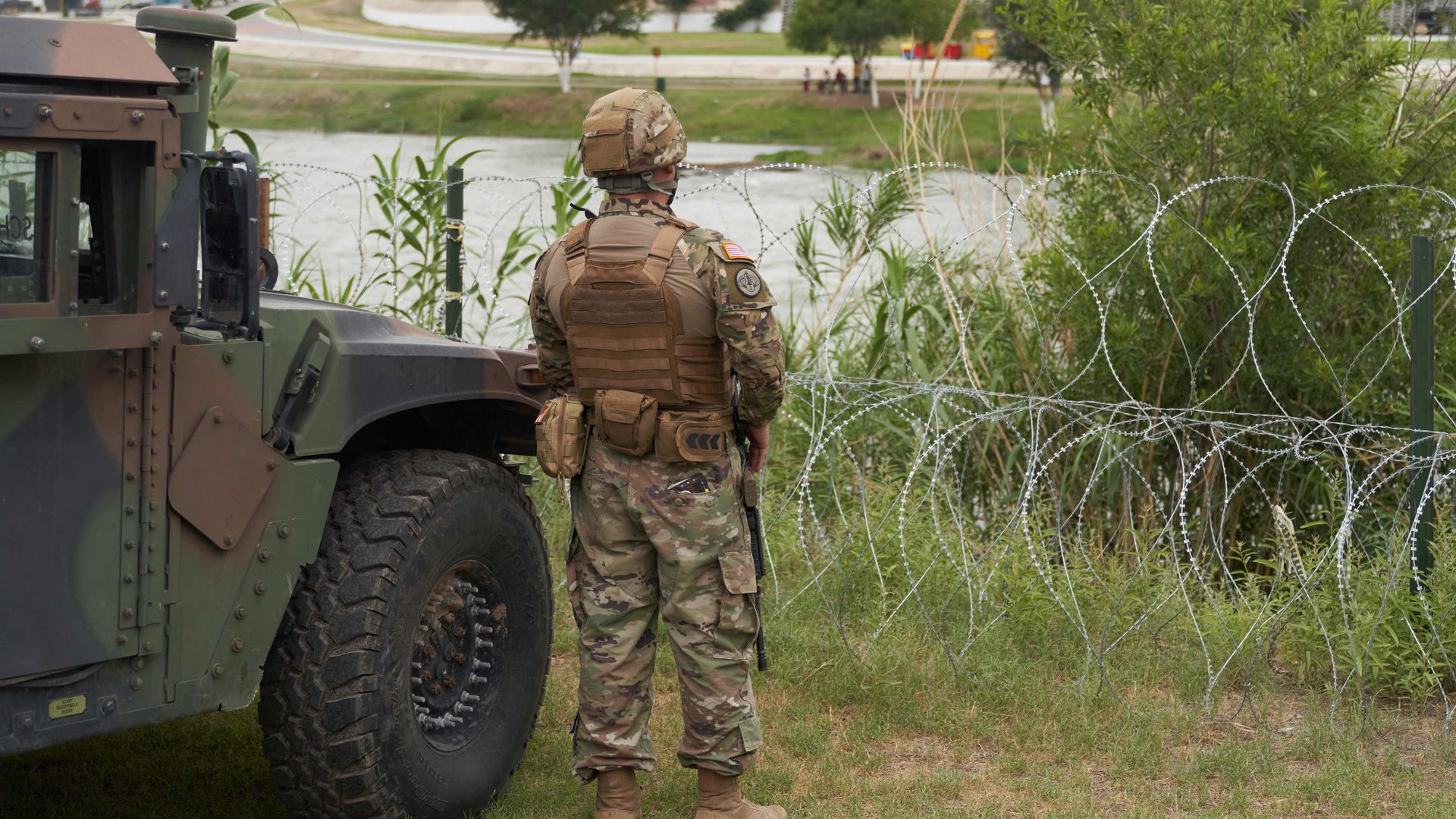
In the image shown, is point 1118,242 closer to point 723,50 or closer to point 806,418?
point 806,418

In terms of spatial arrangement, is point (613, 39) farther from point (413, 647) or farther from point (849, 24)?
point (413, 647)

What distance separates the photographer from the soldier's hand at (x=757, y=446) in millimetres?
3652

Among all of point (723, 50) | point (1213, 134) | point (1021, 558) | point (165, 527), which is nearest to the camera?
point (165, 527)

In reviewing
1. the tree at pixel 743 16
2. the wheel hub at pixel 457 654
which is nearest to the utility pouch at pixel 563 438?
the wheel hub at pixel 457 654

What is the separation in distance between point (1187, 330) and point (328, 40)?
91891 millimetres

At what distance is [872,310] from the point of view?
24.8 ft

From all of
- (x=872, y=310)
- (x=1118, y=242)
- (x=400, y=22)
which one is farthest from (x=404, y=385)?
(x=400, y=22)

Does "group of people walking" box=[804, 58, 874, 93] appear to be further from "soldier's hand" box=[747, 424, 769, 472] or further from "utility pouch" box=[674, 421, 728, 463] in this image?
"utility pouch" box=[674, 421, 728, 463]

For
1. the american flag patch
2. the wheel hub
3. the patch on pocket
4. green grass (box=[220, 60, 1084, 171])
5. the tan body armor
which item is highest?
green grass (box=[220, 60, 1084, 171])

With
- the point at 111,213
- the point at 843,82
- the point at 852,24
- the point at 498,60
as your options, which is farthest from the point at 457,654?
the point at 498,60

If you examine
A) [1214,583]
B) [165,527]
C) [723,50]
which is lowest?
[1214,583]

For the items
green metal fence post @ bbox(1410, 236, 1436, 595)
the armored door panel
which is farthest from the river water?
the armored door panel

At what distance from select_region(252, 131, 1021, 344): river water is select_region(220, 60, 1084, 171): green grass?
202cm

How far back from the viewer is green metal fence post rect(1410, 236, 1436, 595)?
172 inches
